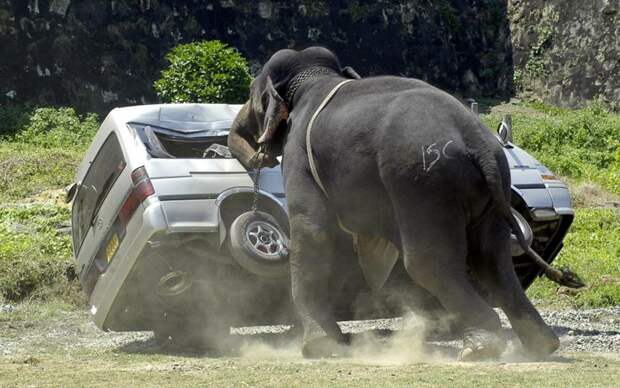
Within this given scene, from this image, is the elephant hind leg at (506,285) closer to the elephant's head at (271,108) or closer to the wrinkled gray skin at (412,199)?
the wrinkled gray skin at (412,199)

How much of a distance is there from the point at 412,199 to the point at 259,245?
164 centimetres

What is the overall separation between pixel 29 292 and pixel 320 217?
493 centimetres

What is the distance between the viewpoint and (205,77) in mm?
20688

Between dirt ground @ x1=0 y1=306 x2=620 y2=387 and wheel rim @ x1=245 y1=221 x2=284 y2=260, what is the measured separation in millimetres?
700

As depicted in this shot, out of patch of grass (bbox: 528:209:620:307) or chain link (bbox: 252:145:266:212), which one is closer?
chain link (bbox: 252:145:266:212)

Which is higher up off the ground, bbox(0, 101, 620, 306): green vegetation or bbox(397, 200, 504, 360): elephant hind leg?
bbox(397, 200, 504, 360): elephant hind leg

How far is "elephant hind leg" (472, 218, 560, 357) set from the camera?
29.1ft

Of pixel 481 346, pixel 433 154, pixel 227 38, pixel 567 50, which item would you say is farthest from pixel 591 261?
pixel 567 50

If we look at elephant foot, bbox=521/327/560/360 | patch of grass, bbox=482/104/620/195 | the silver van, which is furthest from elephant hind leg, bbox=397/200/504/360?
patch of grass, bbox=482/104/620/195

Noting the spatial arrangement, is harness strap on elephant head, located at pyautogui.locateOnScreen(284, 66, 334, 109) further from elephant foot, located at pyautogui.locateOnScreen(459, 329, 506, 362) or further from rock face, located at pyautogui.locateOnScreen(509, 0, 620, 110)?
rock face, located at pyautogui.locateOnScreen(509, 0, 620, 110)

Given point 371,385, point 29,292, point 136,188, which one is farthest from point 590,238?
point 371,385

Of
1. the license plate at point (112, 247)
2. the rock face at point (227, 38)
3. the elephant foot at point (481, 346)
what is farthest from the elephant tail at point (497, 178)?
the rock face at point (227, 38)

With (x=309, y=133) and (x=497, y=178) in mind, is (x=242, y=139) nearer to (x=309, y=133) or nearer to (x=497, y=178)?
(x=309, y=133)

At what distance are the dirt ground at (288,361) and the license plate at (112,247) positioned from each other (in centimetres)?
70
